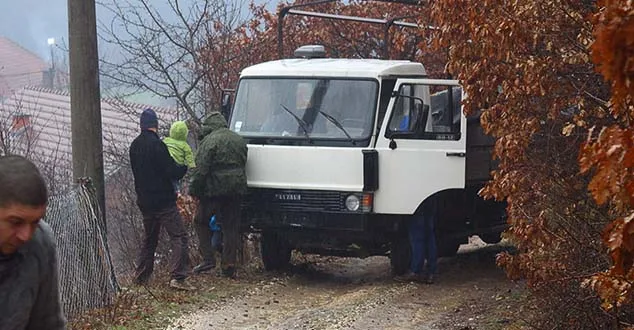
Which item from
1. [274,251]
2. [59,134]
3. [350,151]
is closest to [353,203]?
[350,151]

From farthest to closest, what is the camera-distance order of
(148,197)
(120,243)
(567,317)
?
(120,243) < (148,197) < (567,317)

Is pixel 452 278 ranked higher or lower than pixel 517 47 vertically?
lower

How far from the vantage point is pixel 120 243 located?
660 inches

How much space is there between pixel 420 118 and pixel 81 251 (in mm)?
4157

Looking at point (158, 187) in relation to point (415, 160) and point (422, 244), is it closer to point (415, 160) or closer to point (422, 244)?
point (415, 160)

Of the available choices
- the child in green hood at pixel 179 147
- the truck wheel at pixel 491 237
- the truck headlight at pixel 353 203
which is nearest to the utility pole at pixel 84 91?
the child in green hood at pixel 179 147

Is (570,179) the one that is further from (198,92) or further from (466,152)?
(198,92)

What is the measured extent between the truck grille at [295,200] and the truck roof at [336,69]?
141 centimetres

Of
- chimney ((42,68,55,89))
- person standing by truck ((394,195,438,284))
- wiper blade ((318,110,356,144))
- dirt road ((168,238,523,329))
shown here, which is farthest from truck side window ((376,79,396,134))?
chimney ((42,68,55,89))

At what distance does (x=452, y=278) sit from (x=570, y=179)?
4.70 m

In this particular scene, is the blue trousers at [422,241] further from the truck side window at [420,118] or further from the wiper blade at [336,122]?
the wiper blade at [336,122]

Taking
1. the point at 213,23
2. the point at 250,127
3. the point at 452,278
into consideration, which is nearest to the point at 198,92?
the point at 213,23

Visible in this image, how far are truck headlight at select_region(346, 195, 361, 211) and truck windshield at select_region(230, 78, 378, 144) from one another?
63 cm

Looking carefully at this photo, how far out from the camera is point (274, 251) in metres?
12.6
